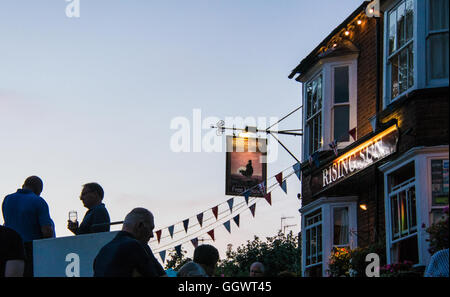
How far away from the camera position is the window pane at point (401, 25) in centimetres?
A: 1364

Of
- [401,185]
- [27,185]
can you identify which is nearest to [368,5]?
[401,185]

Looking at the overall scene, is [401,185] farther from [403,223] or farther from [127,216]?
[127,216]

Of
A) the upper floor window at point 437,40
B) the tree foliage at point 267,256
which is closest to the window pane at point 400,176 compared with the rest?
the upper floor window at point 437,40

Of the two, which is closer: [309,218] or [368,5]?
[368,5]

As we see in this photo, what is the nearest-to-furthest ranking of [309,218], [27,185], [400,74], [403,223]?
[27,185]
[403,223]
[400,74]
[309,218]

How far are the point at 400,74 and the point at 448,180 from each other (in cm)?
250

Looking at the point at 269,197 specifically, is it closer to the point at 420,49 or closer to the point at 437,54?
the point at 420,49

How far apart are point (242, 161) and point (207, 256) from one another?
14485mm

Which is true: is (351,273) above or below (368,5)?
below

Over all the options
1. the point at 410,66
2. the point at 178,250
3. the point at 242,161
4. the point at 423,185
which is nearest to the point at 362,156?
the point at 410,66
